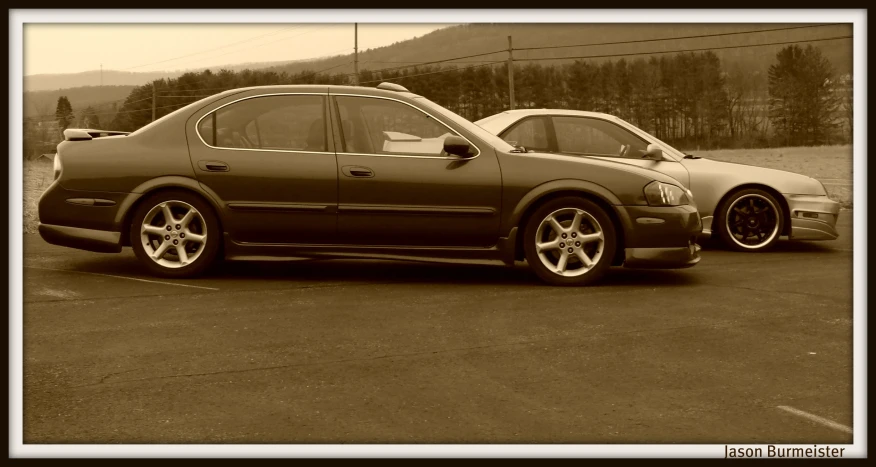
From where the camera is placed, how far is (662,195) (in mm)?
8750

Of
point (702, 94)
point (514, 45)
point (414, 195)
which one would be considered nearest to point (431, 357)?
point (414, 195)

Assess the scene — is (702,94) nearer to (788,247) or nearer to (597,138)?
(788,247)

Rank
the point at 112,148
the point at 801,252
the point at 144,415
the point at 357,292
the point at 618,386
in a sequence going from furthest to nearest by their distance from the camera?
the point at 801,252 < the point at 112,148 < the point at 357,292 < the point at 618,386 < the point at 144,415

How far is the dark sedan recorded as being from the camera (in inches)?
340

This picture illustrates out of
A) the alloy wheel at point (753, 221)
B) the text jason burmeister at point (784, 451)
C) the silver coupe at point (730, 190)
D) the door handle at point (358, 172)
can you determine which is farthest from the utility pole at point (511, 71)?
the text jason burmeister at point (784, 451)

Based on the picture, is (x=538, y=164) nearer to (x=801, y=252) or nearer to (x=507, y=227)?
(x=507, y=227)

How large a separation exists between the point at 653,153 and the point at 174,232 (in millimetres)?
4674

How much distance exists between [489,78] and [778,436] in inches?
1026

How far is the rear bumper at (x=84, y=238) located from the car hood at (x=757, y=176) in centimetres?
565

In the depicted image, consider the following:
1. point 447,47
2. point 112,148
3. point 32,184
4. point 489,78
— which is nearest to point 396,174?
point 112,148

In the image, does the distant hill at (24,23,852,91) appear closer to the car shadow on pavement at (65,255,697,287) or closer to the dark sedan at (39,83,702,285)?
the dark sedan at (39,83,702,285)

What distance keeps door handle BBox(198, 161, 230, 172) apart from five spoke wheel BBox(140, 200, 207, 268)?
0.32 meters

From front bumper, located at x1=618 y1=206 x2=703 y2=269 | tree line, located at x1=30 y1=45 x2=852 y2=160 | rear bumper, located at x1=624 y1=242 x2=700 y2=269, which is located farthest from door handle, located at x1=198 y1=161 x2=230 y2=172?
tree line, located at x1=30 y1=45 x2=852 y2=160

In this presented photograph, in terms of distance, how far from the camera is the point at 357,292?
27.3ft
